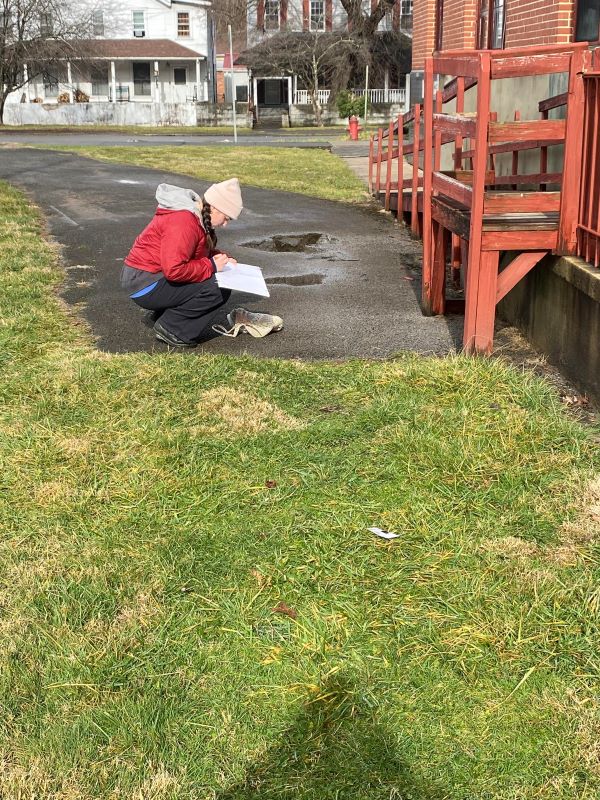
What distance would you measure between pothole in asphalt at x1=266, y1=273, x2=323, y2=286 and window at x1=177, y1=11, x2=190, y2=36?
181 ft

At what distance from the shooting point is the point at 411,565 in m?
3.57

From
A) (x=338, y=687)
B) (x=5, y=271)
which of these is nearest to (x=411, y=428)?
(x=338, y=687)

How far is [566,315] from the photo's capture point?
5816 millimetres

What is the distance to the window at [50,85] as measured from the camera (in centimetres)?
5815

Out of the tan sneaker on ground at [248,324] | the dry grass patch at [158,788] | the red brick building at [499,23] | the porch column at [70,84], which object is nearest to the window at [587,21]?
the red brick building at [499,23]

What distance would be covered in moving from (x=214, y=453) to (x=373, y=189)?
12810 millimetres

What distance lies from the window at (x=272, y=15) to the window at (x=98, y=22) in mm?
11130

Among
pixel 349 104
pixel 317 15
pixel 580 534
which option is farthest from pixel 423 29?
pixel 317 15

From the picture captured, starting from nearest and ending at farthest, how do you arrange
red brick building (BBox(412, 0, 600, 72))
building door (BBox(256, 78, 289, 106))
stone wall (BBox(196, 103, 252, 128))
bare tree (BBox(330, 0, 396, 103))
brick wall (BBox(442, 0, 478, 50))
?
red brick building (BBox(412, 0, 600, 72))
brick wall (BBox(442, 0, 478, 50))
bare tree (BBox(330, 0, 396, 103))
stone wall (BBox(196, 103, 252, 128))
building door (BBox(256, 78, 289, 106))

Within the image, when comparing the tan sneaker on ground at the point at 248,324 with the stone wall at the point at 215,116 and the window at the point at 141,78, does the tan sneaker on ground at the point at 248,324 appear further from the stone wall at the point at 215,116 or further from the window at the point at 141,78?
the window at the point at 141,78

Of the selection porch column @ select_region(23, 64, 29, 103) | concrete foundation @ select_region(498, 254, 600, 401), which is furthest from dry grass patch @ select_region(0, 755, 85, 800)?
porch column @ select_region(23, 64, 29, 103)

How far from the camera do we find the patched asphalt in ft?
22.4

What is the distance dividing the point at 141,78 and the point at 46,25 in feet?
24.2

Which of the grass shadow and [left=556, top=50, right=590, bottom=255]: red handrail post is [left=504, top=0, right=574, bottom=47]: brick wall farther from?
the grass shadow
